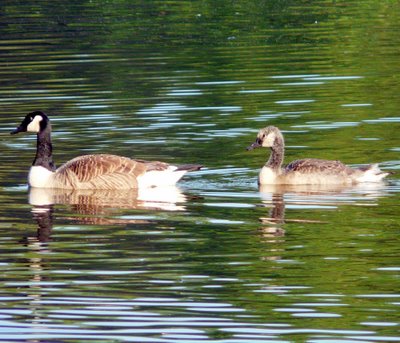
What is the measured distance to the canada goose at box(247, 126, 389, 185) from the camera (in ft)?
66.5

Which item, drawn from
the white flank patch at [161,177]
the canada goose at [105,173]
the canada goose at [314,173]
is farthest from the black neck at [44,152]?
the canada goose at [314,173]

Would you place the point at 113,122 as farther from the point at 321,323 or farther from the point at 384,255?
the point at 321,323

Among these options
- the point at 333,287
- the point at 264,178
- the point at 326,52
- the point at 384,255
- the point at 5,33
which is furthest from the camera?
the point at 5,33

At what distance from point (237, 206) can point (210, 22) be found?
25701 millimetres

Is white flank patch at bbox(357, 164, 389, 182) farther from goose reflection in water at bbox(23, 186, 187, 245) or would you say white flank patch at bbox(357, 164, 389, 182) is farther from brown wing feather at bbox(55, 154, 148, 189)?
brown wing feather at bbox(55, 154, 148, 189)

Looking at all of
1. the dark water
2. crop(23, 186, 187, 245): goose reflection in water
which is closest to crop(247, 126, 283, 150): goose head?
the dark water

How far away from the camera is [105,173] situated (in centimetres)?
2108

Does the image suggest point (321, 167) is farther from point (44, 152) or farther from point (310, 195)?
point (44, 152)

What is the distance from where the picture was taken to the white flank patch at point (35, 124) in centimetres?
2231

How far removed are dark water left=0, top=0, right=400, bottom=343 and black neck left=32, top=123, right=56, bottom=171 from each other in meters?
0.49

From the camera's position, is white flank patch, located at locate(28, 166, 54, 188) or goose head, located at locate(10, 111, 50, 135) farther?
goose head, located at locate(10, 111, 50, 135)

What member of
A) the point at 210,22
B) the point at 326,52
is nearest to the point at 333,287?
the point at 326,52

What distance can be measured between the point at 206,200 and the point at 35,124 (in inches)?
163

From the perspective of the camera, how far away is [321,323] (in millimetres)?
12969
